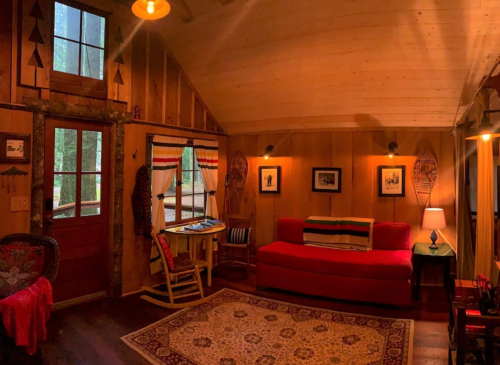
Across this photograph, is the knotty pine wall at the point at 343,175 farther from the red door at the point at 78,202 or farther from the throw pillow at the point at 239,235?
the red door at the point at 78,202

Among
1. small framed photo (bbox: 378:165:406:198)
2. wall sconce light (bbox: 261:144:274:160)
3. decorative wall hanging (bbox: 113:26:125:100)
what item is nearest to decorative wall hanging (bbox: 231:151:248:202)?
wall sconce light (bbox: 261:144:274:160)

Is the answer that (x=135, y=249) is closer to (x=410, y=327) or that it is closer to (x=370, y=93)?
(x=410, y=327)

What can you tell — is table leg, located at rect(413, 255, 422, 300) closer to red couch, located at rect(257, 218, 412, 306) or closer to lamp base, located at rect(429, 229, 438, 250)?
red couch, located at rect(257, 218, 412, 306)

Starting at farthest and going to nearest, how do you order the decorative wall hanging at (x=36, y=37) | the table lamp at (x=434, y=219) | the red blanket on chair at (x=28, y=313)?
the table lamp at (x=434, y=219) → the decorative wall hanging at (x=36, y=37) → the red blanket on chair at (x=28, y=313)

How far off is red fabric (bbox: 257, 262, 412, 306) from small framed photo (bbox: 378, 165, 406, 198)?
4.47 feet

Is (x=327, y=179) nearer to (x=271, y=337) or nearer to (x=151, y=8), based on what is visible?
(x=271, y=337)

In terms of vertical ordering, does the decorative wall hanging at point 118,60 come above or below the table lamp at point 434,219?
above

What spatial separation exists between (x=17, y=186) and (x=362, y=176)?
4089 millimetres

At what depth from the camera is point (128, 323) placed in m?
3.34

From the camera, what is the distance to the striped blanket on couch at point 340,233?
4.39 meters

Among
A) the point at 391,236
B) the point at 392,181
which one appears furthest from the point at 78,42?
the point at 391,236

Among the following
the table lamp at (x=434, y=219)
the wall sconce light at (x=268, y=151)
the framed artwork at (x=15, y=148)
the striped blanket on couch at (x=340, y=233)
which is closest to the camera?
the framed artwork at (x=15, y=148)

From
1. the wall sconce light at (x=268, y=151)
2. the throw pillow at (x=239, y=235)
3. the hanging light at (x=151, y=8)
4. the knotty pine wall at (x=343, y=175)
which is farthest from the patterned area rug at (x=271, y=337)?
the hanging light at (x=151, y=8)

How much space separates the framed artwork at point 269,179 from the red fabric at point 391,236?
61.9 inches
